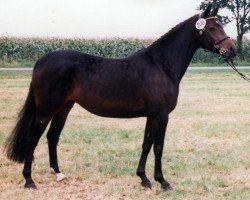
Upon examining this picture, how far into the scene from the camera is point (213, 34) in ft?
19.5

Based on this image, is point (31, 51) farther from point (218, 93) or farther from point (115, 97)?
point (115, 97)

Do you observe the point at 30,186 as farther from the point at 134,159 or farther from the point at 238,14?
the point at 238,14

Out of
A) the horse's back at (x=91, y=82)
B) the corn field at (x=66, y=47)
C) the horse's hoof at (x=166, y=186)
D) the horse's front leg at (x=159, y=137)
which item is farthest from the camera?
the corn field at (x=66, y=47)

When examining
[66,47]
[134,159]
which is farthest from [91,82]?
[66,47]

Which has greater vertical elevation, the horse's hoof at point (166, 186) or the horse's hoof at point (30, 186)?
the horse's hoof at point (166, 186)

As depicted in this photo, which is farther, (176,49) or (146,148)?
(146,148)

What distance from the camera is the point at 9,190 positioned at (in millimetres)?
5945

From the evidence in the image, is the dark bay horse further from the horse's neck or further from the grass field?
the grass field

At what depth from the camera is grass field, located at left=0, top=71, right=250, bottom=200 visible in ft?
19.6

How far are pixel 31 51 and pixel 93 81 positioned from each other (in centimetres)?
2985

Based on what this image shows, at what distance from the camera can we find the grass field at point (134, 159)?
5.98m

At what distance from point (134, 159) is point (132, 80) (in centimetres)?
227

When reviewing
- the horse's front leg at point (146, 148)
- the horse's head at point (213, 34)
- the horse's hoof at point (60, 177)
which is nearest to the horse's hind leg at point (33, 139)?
the horse's hoof at point (60, 177)

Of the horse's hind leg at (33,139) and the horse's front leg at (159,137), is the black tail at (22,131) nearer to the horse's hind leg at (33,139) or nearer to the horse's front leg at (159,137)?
the horse's hind leg at (33,139)
